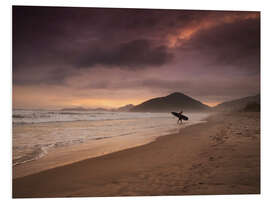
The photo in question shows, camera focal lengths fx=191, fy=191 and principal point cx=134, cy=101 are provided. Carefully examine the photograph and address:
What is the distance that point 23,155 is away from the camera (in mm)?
3262

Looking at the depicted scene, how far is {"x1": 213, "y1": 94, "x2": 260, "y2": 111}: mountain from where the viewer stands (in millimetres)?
3852

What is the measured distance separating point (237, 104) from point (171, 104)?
1433 millimetres

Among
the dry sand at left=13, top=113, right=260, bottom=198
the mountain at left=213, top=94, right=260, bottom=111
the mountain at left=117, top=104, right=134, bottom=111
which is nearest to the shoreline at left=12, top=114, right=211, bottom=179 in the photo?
the dry sand at left=13, top=113, right=260, bottom=198

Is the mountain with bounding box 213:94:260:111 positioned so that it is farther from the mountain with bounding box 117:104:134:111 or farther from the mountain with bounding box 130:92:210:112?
the mountain with bounding box 117:104:134:111

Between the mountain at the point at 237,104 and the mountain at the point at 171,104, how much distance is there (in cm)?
30

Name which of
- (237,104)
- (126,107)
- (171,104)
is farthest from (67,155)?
(237,104)

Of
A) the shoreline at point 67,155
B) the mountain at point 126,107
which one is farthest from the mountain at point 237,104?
the shoreline at point 67,155

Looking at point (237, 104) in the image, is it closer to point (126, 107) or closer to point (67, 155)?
point (126, 107)

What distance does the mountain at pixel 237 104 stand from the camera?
385 centimetres

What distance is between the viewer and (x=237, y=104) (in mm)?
4203

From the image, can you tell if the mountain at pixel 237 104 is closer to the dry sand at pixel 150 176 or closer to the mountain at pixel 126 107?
the dry sand at pixel 150 176

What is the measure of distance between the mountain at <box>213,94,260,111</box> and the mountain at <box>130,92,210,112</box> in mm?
305

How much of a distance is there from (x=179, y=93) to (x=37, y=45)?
9.55 feet
